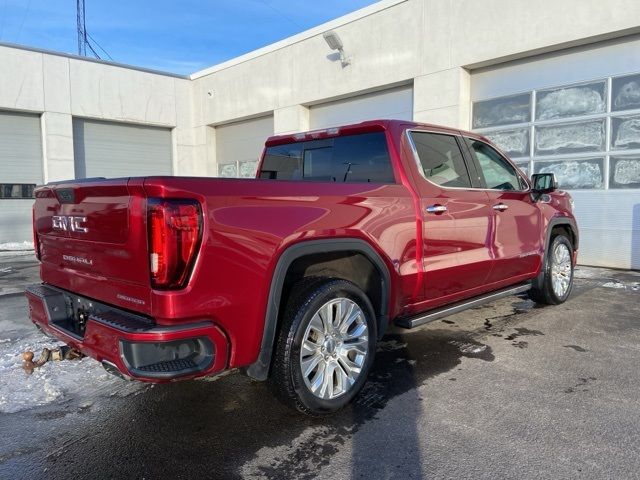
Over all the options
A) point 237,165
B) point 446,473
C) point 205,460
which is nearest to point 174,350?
point 205,460

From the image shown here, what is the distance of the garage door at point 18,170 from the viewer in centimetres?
1419

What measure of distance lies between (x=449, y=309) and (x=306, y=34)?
11.5 meters

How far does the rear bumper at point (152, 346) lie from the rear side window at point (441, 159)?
7.29ft

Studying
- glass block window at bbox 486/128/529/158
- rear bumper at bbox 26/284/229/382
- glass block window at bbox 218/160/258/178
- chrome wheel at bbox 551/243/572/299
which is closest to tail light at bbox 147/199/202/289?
rear bumper at bbox 26/284/229/382

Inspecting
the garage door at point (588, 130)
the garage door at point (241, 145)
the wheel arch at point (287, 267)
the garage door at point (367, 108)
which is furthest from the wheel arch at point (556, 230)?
the garage door at point (241, 145)

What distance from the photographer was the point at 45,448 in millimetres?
2816

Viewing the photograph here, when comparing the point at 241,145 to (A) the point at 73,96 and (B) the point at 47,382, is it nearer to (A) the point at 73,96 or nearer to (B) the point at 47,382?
→ (A) the point at 73,96

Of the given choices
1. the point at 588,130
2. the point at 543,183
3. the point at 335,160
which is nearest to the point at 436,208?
the point at 335,160

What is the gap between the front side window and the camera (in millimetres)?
4695

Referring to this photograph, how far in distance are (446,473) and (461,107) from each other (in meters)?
9.21

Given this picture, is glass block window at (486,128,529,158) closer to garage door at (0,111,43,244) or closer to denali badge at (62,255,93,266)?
denali badge at (62,255,93,266)

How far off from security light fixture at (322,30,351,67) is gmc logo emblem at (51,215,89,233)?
408 inches

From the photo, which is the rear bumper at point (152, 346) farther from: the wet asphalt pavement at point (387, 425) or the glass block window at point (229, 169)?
the glass block window at point (229, 169)

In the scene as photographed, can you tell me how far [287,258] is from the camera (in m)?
2.84
